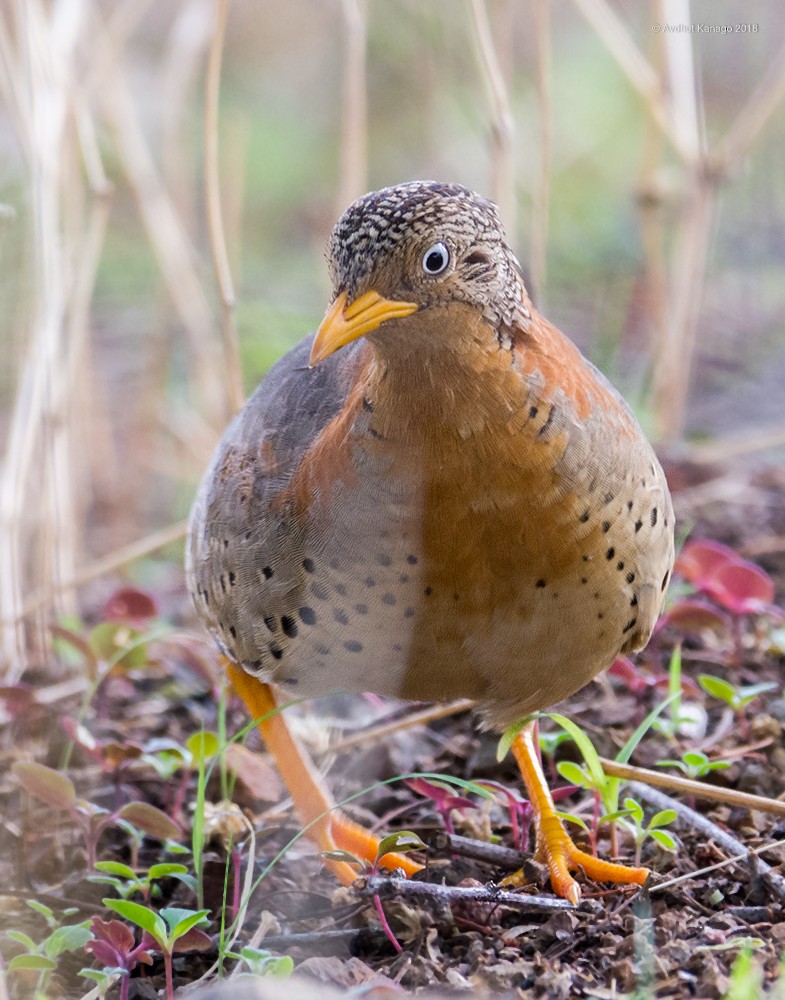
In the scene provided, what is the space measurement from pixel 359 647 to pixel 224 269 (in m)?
1.25

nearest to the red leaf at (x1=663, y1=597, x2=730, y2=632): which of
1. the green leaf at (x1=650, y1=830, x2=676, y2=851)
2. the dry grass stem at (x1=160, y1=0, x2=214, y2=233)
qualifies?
the green leaf at (x1=650, y1=830, x2=676, y2=851)

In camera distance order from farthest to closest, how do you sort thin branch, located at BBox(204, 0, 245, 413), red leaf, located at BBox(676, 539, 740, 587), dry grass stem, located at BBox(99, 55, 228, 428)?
dry grass stem, located at BBox(99, 55, 228, 428) → red leaf, located at BBox(676, 539, 740, 587) → thin branch, located at BBox(204, 0, 245, 413)

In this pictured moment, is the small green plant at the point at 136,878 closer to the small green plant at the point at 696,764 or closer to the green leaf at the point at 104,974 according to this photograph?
the green leaf at the point at 104,974

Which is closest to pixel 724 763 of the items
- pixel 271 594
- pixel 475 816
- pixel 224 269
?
pixel 475 816

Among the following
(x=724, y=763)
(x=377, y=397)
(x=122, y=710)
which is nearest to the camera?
(x=377, y=397)

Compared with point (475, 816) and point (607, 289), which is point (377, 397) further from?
point (607, 289)

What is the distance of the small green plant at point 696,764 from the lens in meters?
3.08

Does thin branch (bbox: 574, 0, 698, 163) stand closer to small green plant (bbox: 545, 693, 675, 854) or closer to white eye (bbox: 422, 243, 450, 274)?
white eye (bbox: 422, 243, 450, 274)

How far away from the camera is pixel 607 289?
697 cm

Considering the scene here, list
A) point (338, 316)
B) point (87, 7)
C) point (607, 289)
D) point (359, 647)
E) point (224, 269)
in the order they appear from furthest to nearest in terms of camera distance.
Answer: point (607, 289) → point (87, 7) → point (224, 269) → point (359, 647) → point (338, 316)

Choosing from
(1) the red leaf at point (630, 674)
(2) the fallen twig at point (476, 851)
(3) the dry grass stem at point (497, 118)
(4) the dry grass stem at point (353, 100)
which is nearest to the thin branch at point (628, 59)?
(3) the dry grass stem at point (497, 118)

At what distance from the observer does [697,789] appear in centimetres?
310

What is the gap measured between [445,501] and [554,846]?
91cm

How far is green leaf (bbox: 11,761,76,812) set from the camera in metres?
3.12
